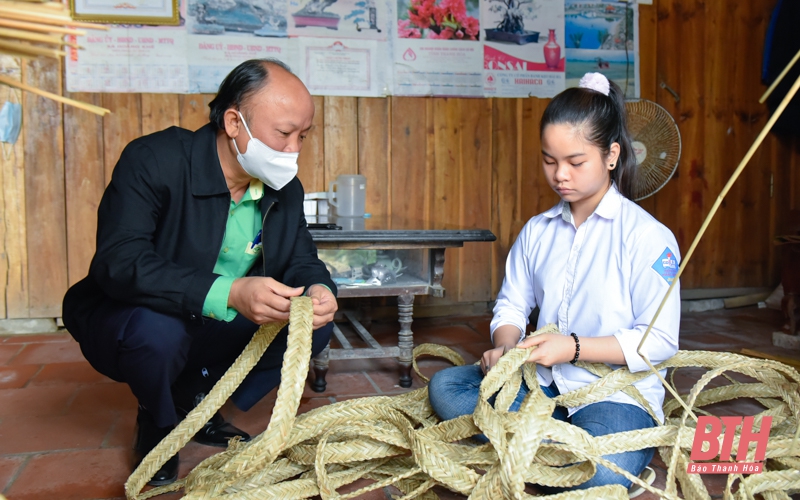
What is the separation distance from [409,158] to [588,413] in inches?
83.0

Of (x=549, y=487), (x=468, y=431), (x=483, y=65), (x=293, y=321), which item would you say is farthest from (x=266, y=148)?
(x=483, y=65)

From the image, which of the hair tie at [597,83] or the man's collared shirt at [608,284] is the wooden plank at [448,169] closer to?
the man's collared shirt at [608,284]

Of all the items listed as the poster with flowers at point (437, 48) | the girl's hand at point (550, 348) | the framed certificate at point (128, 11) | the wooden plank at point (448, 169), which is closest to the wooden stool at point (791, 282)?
the wooden plank at point (448, 169)

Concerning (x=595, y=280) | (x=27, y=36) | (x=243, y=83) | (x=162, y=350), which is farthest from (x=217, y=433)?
(x=27, y=36)

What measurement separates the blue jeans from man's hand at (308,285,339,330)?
15.2 inches

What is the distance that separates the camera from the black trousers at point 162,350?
1.56m

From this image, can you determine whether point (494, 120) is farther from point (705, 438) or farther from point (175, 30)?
point (705, 438)

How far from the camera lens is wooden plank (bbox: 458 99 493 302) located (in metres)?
3.50

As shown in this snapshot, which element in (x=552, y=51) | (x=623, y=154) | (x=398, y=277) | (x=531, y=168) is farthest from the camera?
(x=531, y=168)

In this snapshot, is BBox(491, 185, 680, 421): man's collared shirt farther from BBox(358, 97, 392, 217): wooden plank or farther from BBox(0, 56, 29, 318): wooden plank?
Result: BBox(0, 56, 29, 318): wooden plank

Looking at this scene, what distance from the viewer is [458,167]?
11.5 feet

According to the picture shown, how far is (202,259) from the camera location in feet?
5.68

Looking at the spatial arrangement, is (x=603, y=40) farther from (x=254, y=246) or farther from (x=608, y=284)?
(x=254, y=246)

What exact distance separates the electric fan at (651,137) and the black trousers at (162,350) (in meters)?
2.11
